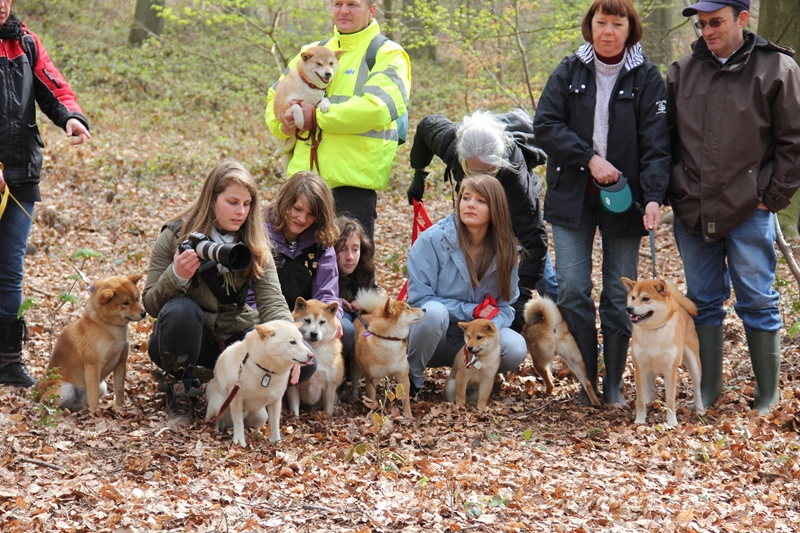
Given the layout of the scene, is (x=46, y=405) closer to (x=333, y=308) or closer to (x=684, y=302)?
(x=333, y=308)

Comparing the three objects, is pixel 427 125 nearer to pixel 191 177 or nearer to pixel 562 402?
pixel 562 402

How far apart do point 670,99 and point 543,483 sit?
8.53 ft

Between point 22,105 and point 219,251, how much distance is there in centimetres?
187

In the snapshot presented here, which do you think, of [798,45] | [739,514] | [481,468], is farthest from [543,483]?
[798,45]

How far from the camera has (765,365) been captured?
473 centimetres

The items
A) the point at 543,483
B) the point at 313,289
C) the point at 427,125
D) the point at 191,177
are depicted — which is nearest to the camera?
the point at 543,483

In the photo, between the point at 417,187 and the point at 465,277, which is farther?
the point at 417,187

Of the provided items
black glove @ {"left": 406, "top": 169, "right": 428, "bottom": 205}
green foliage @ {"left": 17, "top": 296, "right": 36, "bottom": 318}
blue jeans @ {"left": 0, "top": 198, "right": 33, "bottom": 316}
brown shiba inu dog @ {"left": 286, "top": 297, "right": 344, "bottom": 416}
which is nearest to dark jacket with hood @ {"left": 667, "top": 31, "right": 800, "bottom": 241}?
black glove @ {"left": 406, "top": 169, "right": 428, "bottom": 205}

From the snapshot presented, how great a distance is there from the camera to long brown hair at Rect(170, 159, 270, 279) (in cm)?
443

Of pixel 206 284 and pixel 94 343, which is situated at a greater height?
pixel 206 284

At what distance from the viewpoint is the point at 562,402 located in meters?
5.31

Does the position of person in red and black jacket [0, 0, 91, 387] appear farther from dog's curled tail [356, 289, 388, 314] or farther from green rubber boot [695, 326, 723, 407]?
green rubber boot [695, 326, 723, 407]

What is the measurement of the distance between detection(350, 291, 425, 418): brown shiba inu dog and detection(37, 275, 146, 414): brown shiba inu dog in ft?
4.92

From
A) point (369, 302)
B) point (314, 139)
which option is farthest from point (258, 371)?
point (314, 139)
